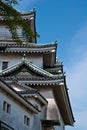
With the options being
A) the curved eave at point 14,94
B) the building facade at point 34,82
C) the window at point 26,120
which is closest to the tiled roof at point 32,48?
the building facade at point 34,82

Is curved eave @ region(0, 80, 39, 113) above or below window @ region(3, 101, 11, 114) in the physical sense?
above

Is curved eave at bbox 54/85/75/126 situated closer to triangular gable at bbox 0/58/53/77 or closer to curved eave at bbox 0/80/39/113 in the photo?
triangular gable at bbox 0/58/53/77

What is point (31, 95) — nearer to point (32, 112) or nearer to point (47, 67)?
point (32, 112)

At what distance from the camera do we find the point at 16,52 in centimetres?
2945

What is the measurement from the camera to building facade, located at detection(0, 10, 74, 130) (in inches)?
844

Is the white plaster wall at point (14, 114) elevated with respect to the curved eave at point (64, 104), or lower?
lower

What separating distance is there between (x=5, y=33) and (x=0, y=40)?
179 centimetres

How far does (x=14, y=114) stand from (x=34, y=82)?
6.73m

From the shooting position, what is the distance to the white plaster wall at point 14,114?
17.9m

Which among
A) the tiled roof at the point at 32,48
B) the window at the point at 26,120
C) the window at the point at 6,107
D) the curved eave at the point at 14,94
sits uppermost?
the tiled roof at the point at 32,48

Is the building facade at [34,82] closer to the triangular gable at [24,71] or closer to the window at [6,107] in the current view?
the triangular gable at [24,71]

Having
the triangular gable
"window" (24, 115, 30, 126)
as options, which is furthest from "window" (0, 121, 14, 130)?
the triangular gable

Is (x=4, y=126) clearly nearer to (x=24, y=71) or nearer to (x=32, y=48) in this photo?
(x=24, y=71)

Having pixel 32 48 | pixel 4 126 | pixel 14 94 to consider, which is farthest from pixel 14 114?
pixel 32 48
